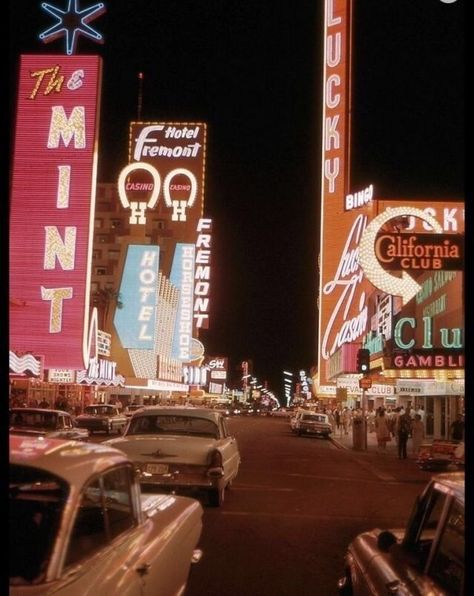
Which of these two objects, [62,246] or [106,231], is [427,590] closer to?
[62,246]

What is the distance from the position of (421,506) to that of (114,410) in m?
30.6

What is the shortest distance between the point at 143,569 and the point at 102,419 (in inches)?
1109

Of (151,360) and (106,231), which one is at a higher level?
(106,231)

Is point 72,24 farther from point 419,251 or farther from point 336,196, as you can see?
point 419,251

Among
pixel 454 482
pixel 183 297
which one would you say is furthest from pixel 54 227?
pixel 183 297

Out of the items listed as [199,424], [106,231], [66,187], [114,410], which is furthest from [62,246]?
[106,231]

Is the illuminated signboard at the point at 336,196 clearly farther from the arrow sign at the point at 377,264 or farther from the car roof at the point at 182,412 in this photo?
the car roof at the point at 182,412

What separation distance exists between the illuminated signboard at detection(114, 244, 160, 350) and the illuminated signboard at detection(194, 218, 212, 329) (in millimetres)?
31562

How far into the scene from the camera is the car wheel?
39.2 ft

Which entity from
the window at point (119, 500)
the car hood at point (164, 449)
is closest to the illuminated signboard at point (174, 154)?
the car hood at point (164, 449)

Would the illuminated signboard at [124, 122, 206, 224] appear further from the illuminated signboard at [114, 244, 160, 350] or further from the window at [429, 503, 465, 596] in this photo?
the window at [429, 503, 465, 596]

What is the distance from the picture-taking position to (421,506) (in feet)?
15.4

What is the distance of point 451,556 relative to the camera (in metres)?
3.88

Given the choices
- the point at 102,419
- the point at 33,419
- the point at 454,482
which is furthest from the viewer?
the point at 102,419
